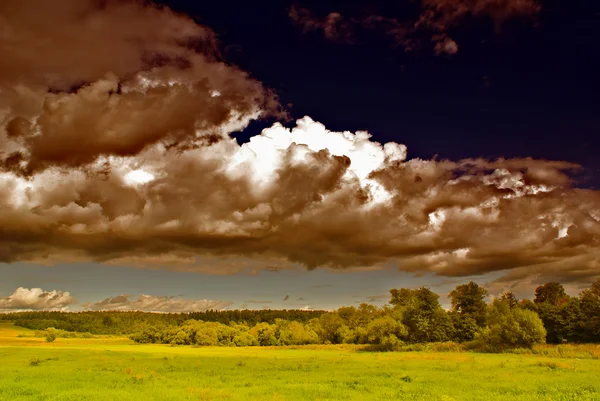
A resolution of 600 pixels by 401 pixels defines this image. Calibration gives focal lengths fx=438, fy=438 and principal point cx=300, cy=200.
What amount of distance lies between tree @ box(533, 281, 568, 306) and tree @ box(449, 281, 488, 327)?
Result: 2864 centimetres

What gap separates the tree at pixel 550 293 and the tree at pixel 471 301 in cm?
2864

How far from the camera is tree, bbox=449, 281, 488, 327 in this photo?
383ft

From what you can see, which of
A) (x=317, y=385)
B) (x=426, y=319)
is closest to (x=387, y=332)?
(x=426, y=319)

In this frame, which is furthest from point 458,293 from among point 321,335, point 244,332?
point 244,332

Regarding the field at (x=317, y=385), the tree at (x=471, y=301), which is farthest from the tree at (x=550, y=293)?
the field at (x=317, y=385)

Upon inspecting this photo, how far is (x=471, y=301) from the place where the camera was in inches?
4702

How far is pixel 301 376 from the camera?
1650 inches

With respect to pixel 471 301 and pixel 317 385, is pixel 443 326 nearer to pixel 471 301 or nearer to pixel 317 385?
pixel 471 301

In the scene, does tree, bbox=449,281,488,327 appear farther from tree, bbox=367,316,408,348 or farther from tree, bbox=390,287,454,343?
tree, bbox=367,316,408,348

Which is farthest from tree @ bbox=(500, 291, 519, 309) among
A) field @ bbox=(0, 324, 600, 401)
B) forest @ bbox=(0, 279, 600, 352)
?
field @ bbox=(0, 324, 600, 401)

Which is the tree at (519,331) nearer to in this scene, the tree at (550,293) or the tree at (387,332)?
the tree at (387,332)

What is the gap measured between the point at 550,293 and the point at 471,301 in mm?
38065

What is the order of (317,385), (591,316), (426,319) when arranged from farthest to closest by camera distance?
(426,319), (591,316), (317,385)

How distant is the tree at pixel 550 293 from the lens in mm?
135500
